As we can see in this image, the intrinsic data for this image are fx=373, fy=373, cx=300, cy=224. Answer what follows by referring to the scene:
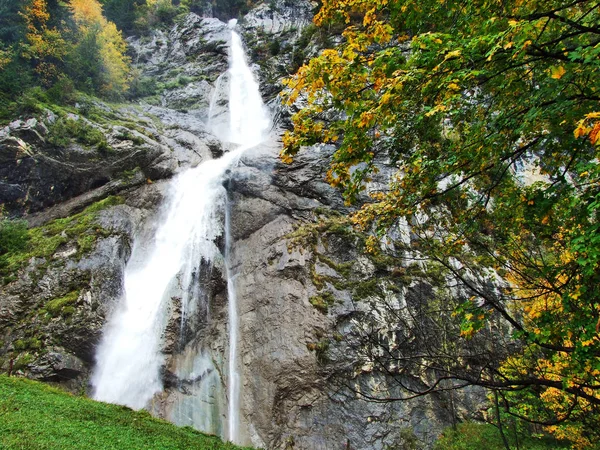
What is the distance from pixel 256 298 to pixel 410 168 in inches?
418

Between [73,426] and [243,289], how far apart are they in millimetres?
8225

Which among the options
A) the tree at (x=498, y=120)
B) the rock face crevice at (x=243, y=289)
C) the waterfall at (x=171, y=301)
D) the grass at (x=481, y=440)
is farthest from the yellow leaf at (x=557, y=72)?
the waterfall at (x=171, y=301)

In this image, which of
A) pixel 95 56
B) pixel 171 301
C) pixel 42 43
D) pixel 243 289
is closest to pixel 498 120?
pixel 243 289

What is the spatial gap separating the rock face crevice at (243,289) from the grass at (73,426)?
2.62 metres

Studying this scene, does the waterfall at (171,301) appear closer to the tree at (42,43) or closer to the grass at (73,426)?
the grass at (73,426)

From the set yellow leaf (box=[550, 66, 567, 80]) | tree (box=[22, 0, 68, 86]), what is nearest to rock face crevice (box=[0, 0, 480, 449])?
tree (box=[22, 0, 68, 86])

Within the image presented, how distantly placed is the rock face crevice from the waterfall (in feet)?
0.81

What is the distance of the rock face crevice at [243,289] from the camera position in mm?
11930

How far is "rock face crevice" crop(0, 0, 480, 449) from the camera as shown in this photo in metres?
11.9

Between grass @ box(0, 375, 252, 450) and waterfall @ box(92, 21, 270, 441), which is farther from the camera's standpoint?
waterfall @ box(92, 21, 270, 441)

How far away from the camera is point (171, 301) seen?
14211 mm

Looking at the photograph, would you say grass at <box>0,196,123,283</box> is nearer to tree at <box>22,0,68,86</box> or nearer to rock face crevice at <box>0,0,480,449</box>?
rock face crevice at <box>0,0,480,449</box>

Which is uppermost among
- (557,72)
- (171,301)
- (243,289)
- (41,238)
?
(41,238)

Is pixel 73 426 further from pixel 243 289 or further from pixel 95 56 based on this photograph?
pixel 95 56
